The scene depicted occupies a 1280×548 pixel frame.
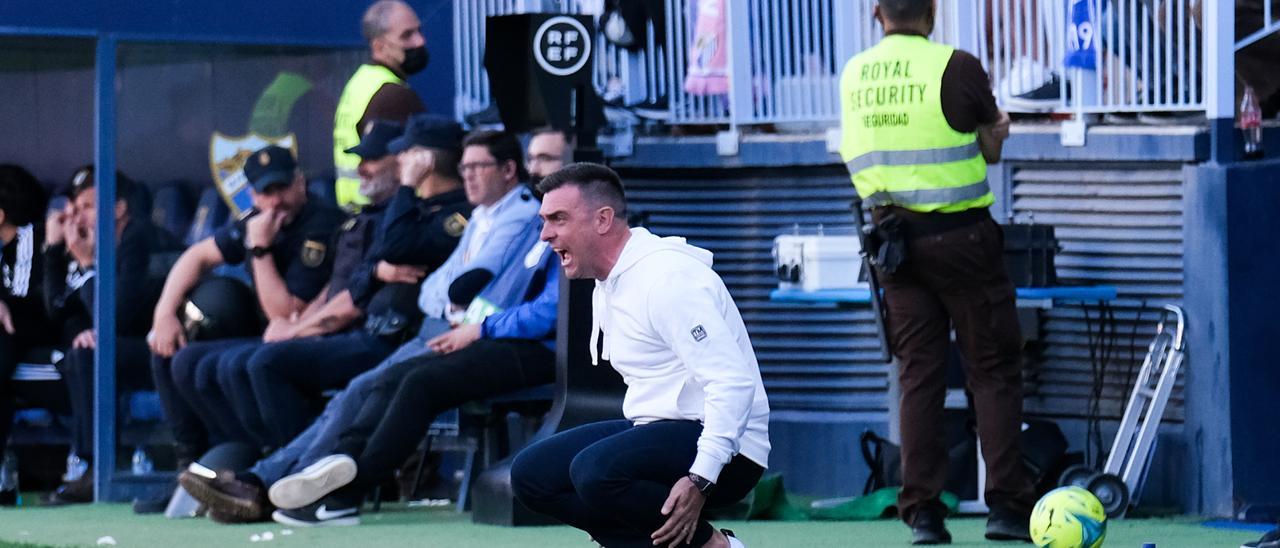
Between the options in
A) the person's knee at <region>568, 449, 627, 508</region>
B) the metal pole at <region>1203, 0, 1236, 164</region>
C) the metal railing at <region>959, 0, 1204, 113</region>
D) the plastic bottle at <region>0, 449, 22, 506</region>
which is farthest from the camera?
the plastic bottle at <region>0, 449, 22, 506</region>

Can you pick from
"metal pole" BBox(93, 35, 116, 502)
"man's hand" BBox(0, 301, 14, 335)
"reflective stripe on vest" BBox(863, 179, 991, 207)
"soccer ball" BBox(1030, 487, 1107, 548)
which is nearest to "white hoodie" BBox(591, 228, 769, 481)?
"soccer ball" BBox(1030, 487, 1107, 548)

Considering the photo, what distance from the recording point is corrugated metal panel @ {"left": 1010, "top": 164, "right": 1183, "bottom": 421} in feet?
30.3

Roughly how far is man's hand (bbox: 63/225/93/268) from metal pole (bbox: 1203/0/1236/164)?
6.10m

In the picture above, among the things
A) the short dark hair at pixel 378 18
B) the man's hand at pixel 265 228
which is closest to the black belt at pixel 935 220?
the man's hand at pixel 265 228

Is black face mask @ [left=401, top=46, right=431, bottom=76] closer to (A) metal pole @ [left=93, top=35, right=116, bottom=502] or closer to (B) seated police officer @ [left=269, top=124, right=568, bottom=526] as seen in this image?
(A) metal pole @ [left=93, top=35, right=116, bottom=502]

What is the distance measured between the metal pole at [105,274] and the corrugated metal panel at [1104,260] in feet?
14.5

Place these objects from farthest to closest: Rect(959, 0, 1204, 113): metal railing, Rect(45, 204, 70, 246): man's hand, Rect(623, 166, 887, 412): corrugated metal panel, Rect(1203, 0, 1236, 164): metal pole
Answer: Rect(45, 204, 70, 246): man's hand → Rect(623, 166, 887, 412): corrugated metal panel → Rect(959, 0, 1204, 113): metal railing → Rect(1203, 0, 1236, 164): metal pole

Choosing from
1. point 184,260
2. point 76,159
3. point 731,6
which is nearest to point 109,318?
point 184,260

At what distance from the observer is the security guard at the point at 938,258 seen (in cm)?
798

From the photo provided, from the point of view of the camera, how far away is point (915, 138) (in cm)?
805

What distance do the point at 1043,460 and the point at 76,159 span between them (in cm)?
680

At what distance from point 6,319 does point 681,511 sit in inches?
280

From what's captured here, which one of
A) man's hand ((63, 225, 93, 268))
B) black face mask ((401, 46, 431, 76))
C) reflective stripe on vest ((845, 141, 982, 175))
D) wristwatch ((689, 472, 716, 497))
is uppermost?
black face mask ((401, 46, 431, 76))

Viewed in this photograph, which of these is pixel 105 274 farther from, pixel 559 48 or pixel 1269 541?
pixel 1269 541
